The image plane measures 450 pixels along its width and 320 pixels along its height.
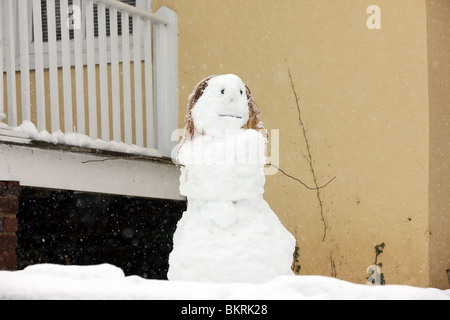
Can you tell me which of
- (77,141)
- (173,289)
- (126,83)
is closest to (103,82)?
(126,83)

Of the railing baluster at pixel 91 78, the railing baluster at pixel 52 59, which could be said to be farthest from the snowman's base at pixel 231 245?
the railing baluster at pixel 91 78

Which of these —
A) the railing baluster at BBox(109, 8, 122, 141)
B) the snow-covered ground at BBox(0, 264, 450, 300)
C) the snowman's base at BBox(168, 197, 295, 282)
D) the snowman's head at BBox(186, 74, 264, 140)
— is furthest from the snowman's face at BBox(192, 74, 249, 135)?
the railing baluster at BBox(109, 8, 122, 141)

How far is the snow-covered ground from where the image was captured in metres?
1.87

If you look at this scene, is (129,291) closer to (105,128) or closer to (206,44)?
(105,128)

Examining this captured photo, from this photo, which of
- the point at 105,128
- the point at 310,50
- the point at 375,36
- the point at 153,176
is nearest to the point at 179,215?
the point at 153,176

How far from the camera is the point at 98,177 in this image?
438cm

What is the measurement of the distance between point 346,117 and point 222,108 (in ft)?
5.27

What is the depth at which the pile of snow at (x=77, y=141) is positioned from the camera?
3.83 metres

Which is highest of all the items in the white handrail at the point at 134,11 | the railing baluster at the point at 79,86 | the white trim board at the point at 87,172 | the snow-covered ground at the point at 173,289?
the white handrail at the point at 134,11

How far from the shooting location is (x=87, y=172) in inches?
169

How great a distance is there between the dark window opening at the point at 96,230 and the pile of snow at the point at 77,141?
0.54 meters

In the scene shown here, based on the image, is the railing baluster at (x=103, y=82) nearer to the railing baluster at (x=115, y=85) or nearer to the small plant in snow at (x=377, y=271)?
the railing baluster at (x=115, y=85)

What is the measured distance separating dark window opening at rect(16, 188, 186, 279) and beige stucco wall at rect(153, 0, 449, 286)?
1.14 meters

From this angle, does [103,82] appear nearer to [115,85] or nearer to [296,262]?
[115,85]
